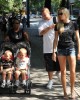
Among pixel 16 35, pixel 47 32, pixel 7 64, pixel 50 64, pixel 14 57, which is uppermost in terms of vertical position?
pixel 47 32

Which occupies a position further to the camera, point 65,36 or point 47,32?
point 47,32

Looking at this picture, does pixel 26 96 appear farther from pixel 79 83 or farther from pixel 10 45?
pixel 79 83

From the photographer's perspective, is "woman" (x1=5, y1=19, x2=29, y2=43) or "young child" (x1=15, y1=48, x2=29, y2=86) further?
"woman" (x1=5, y1=19, x2=29, y2=43)

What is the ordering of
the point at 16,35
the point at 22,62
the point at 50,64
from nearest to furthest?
1. the point at 22,62
2. the point at 50,64
3. the point at 16,35

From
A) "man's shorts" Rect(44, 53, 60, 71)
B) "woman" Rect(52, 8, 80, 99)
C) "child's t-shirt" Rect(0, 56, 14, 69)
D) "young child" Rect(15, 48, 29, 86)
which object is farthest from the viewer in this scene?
"man's shorts" Rect(44, 53, 60, 71)

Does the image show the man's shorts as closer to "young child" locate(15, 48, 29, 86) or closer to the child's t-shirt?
"young child" locate(15, 48, 29, 86)

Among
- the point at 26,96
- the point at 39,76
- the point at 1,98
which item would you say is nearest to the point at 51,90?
the point at 26,96

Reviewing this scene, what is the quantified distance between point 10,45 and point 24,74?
984 mm

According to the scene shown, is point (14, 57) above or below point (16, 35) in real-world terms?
below

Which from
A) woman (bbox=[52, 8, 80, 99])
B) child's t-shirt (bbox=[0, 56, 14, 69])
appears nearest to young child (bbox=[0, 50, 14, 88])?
child's t-shirt (bbox=[0, 56, 14, 69])

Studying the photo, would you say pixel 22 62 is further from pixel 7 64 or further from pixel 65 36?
pixel 65 36

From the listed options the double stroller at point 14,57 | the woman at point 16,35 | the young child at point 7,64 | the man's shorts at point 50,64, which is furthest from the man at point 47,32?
the young child at point 7,64

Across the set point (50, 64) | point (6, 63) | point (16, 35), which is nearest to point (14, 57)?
point (6, 63)

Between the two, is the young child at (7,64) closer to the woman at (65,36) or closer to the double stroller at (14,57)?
the double stroller at (14,57)
